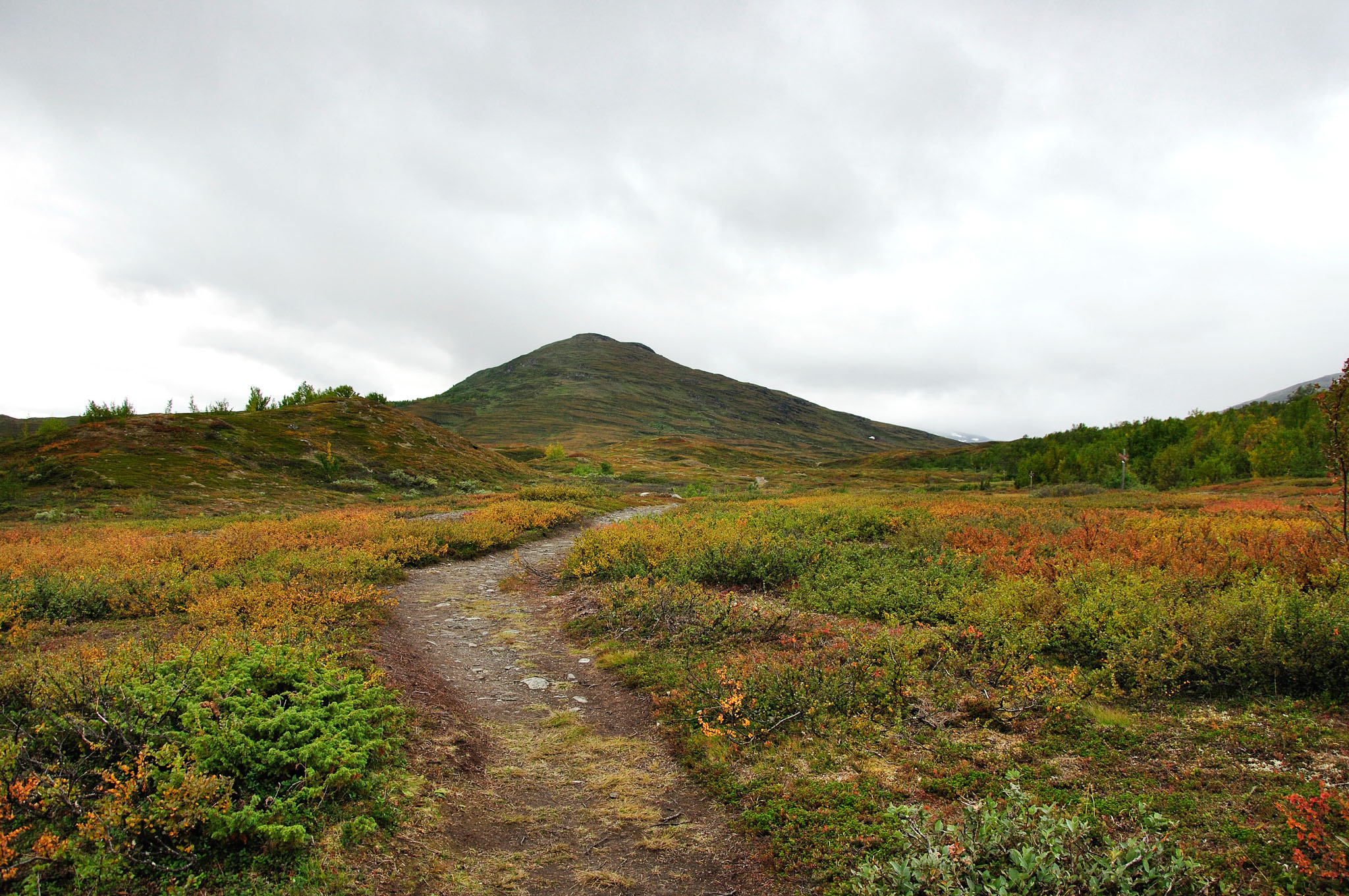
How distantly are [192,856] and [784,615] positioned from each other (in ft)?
25.9

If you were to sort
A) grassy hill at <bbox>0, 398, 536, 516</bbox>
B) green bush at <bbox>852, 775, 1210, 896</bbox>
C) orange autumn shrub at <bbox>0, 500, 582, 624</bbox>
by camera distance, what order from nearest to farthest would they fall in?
green bush at <bbox>852, 775, 1210, 896</bbox>
orange autumn shrub at <bbox>0, 500, 582, 624</bbox>
grassy hill at <bbox>0, 398, 536, 516</bbox>

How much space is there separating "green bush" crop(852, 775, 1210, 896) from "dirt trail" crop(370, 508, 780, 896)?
45.1 inches

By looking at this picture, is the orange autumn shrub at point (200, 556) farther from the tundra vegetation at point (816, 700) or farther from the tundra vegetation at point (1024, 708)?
the tundra vegetation at point (1024, 708)

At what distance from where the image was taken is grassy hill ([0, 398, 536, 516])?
28578 millimetres

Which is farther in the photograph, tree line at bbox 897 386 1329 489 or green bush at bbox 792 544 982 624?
tree line at bbox 897 386 1329 489

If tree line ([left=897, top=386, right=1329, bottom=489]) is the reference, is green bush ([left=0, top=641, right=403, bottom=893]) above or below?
below

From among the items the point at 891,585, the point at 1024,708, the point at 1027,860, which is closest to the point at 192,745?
the point at 1027,860

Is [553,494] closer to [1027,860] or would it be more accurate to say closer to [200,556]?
[200,556]

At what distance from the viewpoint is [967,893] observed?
12.1 ft

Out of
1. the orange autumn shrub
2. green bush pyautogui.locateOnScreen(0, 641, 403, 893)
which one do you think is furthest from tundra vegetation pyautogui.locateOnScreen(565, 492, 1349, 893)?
the orange autumn shrub

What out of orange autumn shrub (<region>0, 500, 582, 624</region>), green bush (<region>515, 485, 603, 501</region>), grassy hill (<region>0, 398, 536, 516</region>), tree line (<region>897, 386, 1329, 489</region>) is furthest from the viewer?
tree line (<region>897, 386, 1329, 489</region>)

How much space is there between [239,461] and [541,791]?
3904 centimetres

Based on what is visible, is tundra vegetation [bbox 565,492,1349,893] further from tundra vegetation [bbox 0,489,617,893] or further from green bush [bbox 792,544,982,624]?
tundra vegetation [bbox 0,489,617,893]

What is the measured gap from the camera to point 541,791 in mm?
5945
